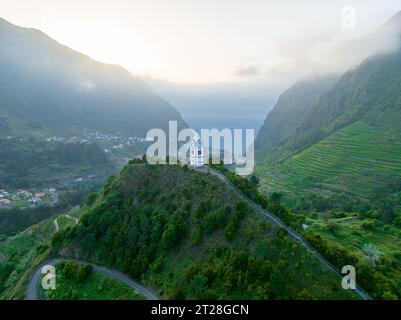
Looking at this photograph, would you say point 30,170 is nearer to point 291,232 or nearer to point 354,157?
point 354,157

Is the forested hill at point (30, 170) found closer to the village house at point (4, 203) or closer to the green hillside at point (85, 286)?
the village house at point (4, 203)

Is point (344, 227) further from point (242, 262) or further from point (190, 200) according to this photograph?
point (242, 262)

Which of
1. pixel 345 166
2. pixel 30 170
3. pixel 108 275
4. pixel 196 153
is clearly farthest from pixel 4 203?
pixel 345 166

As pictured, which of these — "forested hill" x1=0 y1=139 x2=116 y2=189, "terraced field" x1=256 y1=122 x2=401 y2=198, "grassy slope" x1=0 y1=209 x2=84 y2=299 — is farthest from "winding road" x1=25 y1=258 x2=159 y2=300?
"forested hill" x1=0 y1=139 x2=116 y2=189

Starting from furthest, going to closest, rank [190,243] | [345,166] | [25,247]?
1. [345,166]
2. [25,247]
3. [190,243]

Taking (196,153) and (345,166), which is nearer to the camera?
(196,153)

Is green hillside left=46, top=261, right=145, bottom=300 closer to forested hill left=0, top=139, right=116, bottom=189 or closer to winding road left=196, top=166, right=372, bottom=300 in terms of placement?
winding road left=196, top=166, right=372, bottom=300
